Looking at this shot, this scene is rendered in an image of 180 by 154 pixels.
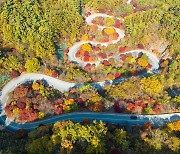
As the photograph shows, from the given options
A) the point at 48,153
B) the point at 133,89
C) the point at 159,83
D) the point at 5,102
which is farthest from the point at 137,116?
the point at 5,102

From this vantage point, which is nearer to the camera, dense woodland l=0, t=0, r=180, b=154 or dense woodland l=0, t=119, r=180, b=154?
dense woodland l=0, t=119, r=180, b=154

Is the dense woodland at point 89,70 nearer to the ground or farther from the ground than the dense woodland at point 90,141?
farther from the ground

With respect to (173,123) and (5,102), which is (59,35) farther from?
(173,123)

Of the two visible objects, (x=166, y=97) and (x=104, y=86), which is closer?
(x=166, y=97)

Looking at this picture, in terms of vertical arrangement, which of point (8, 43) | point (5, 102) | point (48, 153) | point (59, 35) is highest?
point (59, 35)

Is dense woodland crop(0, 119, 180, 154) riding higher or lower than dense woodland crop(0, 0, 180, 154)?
lower

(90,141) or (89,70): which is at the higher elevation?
(89,70)

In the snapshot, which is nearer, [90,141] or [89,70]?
[90,141]

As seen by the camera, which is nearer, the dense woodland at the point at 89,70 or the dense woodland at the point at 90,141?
the dense woodland at the point at 90,141
